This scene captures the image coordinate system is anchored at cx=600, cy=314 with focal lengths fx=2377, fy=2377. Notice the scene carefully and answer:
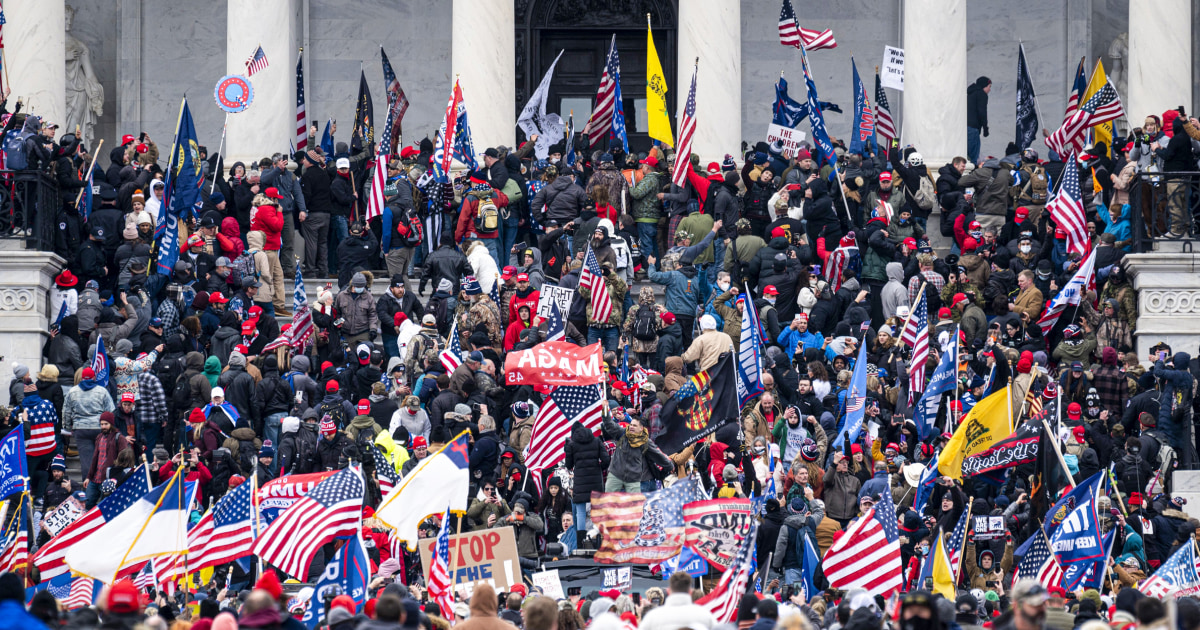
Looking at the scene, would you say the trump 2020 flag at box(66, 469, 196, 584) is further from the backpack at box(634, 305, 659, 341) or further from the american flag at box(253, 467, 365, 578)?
the backpack at box(634, 305, 659, 341)

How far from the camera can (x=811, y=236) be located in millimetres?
34625

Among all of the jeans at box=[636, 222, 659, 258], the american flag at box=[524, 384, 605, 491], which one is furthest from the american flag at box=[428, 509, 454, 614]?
the jeans at box=[636, 222, 659, 258]

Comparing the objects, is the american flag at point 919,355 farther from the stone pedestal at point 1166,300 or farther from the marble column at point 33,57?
the marble column at point 33,57

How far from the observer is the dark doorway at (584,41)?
150 feet

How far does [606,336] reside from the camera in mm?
32125

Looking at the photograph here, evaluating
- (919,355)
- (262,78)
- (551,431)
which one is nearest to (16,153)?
(262,78)

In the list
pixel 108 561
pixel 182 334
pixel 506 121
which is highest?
pixel 506 121

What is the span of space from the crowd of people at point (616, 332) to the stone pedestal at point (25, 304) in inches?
9.9

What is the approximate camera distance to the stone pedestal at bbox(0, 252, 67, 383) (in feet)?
107

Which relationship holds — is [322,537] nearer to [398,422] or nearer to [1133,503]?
[398,422]

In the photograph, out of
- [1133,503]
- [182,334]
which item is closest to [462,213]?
[182,334]

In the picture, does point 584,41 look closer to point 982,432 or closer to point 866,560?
point 982,432

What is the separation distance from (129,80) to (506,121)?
9.36m

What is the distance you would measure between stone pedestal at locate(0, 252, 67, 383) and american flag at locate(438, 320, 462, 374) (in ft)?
19.4
